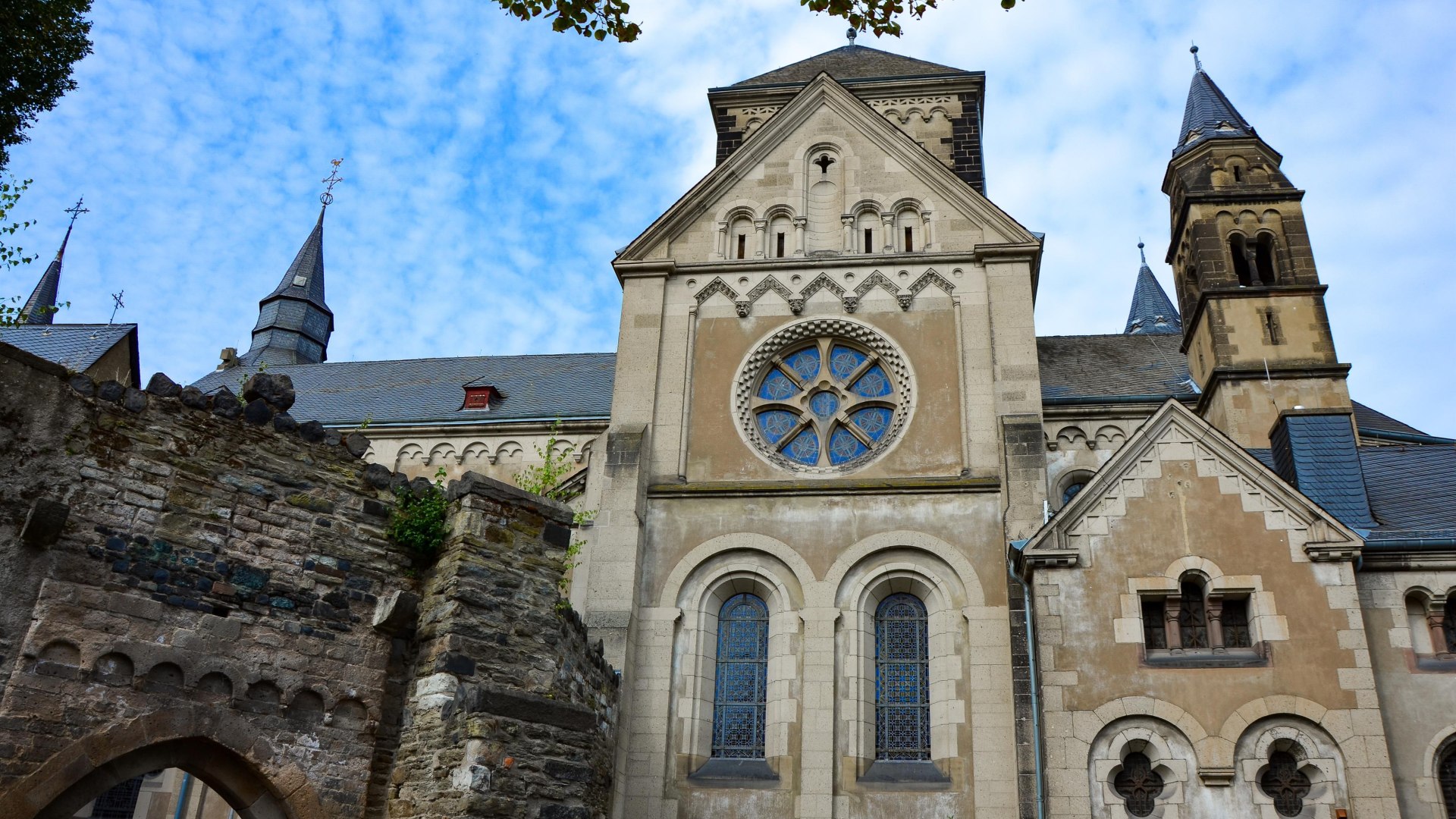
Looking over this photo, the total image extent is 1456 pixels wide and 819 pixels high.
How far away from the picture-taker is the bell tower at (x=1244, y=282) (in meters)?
19.8

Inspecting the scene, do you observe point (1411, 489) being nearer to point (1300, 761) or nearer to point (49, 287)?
point (1300, 761)

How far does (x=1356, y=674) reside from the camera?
13.4 m

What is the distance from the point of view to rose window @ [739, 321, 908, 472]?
17594mm

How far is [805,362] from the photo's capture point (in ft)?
60.7

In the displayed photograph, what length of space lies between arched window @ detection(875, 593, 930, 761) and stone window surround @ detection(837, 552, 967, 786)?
98mm

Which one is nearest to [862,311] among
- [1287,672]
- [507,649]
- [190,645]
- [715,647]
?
[715,647]

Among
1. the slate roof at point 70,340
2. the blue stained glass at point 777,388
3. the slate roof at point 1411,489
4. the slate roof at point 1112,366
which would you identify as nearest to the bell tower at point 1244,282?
the slate roof at point 1112,366

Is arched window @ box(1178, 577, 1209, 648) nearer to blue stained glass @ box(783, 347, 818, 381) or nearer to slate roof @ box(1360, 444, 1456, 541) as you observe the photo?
slate roof @ box(1360, 444, 1456, 541)

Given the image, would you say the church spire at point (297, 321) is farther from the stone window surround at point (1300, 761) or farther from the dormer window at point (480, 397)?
the stone window surround at point (1300, 761)

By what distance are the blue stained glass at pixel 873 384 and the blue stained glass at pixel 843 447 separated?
0.70 metres

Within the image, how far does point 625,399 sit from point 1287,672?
9527mm

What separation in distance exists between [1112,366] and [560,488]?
1100 centimetres

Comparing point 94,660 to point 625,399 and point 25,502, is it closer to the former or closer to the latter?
point 25,502

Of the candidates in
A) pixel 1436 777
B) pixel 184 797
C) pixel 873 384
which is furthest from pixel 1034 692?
pixel 184 797
